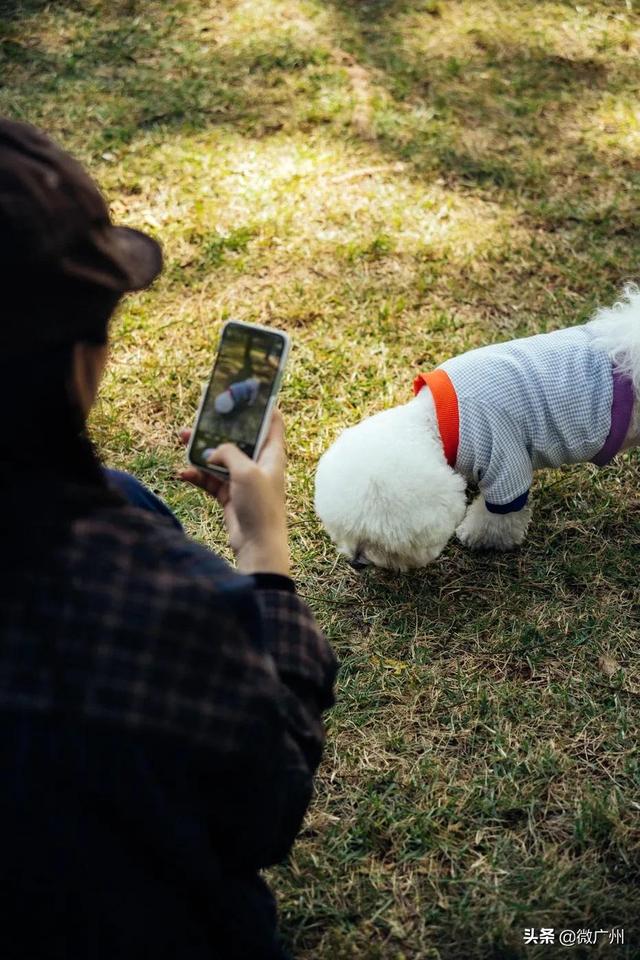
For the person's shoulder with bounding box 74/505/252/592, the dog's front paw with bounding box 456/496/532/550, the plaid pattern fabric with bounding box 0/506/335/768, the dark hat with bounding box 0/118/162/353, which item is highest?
the dark hat with bounding box 0/118/162/353

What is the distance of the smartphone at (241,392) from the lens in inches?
57.4

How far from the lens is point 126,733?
82 cm

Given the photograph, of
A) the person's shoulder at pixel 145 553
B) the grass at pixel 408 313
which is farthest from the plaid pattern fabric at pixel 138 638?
the grass at pixel 408 313

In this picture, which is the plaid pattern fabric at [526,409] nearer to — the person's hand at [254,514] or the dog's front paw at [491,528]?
the dog's front paw at [491,528]

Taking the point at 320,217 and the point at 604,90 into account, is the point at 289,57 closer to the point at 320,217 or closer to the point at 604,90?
the point at 320,217

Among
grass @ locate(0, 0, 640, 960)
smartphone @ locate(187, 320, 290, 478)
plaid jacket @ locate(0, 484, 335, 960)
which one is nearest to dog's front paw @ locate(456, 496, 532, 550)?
grass @ locate(0, 0, 640, 960)

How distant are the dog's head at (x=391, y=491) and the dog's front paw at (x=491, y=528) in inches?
6.9

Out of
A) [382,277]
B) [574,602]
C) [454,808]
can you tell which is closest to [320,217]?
[382,277]

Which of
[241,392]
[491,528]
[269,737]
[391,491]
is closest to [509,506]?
[491,528]

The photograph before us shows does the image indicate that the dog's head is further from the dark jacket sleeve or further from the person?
the person

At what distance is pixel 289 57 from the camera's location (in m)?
3.92

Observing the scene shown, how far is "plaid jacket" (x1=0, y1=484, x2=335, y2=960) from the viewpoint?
2.67 feet

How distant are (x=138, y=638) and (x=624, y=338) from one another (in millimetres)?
1697

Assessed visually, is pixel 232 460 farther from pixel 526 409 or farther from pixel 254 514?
pixel 526 409
